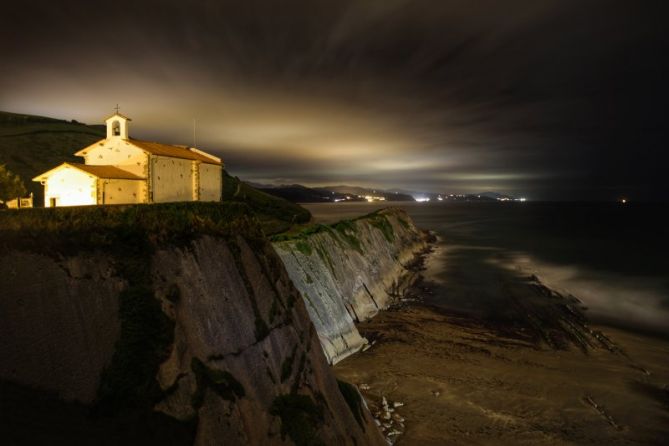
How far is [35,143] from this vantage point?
7600 cm

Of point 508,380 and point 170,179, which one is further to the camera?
point 170,179

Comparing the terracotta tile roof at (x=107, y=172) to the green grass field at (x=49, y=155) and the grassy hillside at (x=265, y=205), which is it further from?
the grassy hillside at (x=265, y=205)

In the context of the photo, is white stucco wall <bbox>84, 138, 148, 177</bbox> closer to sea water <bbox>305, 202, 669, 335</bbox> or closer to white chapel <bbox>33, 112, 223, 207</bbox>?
white chapel <bbox>33, 112, 223, 207</bbox>

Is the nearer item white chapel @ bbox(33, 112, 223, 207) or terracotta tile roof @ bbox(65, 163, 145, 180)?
terracotta tile roof @ bbox(65, 163, 145, 180)

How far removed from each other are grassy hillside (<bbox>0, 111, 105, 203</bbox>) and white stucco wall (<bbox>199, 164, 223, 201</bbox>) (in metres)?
34.9

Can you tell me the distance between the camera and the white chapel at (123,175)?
24922 mm

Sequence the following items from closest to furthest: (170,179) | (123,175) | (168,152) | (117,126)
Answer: (123,175), (117,126), (168,152), (170,179)

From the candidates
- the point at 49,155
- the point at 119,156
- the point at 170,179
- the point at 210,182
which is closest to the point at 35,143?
the point at 49,155

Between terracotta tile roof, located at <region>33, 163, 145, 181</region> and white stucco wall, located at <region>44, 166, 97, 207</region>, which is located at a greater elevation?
terracotta tile roof, located at <region>33, 163, 145, 181</region>

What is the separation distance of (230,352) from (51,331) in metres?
3.17

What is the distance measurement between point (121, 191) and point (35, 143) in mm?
70054

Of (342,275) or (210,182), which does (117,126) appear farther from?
(342,275)

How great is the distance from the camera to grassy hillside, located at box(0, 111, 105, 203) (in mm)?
62438

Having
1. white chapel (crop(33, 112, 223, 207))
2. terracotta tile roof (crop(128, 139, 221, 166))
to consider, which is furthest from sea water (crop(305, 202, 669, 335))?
terracotta tile roof (crop(128, 139, 221, 166))
